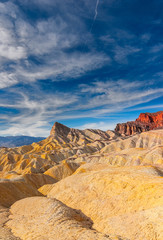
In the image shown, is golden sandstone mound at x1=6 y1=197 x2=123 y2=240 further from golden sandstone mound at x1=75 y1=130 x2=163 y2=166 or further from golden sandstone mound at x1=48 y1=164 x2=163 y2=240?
golden sandstone mound at x1=75 y1=130 x2=163 y2=166

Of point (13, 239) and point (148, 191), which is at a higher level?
point (148, 191)

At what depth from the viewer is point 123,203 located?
775 inches

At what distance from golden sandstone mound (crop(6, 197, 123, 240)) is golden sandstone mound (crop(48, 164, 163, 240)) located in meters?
1.77

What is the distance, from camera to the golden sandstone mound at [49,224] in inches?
578

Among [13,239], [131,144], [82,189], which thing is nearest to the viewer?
[13,239]

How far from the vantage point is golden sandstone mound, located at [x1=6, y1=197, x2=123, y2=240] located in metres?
14.7

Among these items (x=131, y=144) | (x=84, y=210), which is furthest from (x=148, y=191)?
(x=131, y=144)

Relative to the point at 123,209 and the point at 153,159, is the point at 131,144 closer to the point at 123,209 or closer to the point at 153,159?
the point at 153,159

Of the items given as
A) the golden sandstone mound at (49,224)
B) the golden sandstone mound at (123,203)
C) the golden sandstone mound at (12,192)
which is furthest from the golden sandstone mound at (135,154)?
the golden sandstone mound at (49,224)

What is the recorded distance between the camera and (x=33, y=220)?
63.6ft

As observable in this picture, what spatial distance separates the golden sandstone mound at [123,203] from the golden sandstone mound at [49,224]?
1.77 m

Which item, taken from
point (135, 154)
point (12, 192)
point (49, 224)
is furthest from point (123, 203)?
point (135, 154)

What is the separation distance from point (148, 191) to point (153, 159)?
52465mm

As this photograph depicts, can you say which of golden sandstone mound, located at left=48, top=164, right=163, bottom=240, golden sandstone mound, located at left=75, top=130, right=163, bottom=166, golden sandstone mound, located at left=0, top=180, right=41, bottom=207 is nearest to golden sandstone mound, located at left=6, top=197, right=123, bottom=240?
golden sandstone mound, located at left=48, top=164, right=163, bottom=240
